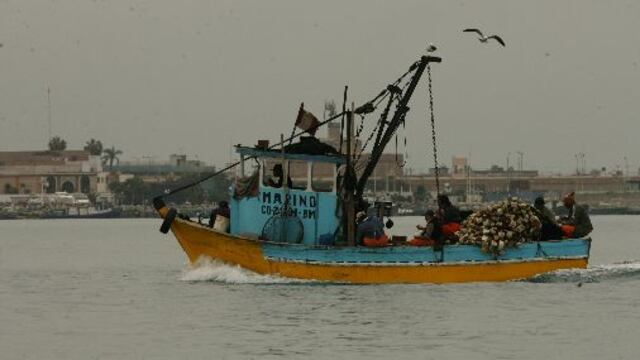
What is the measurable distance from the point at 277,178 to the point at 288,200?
0.72 meters

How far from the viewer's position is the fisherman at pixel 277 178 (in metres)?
40.2

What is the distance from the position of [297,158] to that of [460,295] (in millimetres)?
4943

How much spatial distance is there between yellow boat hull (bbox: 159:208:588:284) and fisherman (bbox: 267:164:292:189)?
1.50 meters

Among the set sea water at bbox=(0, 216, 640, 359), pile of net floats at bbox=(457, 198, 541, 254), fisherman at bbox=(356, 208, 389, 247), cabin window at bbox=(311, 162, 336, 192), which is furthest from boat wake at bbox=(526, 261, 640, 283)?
cabin window at bbox=(311, 162, 336, 192)

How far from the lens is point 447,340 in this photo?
32.0m

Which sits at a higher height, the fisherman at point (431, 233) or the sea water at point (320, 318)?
the fisherman at point (431, 233)

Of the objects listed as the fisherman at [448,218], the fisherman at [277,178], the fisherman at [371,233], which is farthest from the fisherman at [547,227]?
the fisherman at [277,178]

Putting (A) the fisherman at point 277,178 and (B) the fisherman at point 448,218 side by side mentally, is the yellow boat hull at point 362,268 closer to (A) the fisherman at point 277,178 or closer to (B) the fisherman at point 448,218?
(B) the fisherman at point 448,218

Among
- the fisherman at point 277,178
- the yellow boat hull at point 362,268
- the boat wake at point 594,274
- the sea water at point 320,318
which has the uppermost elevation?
the fisherman at point 277,178

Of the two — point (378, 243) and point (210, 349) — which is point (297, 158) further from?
point (210, 349)

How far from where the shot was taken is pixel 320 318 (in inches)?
1398

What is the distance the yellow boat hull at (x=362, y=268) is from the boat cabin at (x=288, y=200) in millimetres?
514

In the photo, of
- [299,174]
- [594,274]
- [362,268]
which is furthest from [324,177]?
[594,274]

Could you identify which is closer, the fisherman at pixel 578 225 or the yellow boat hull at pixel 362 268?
the yellow boat hull at pixel 362 268
